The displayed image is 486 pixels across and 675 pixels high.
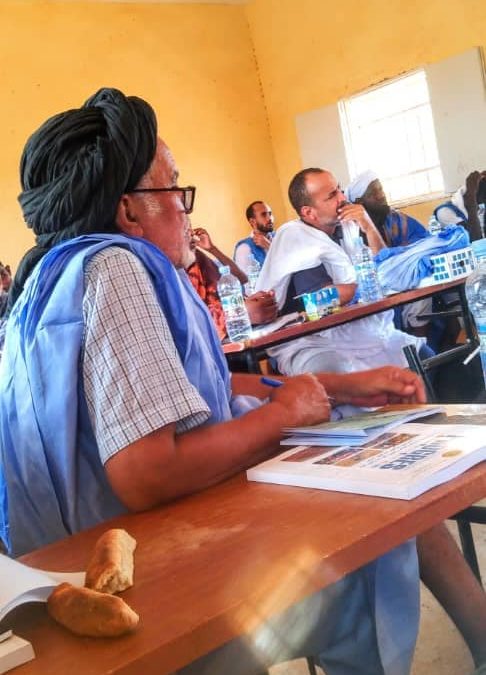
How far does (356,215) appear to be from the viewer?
3875mm

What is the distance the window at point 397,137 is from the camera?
5844mm

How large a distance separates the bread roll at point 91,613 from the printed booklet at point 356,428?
1.40ft

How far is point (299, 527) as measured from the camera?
2.25 ft

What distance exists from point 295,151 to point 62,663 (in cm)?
692

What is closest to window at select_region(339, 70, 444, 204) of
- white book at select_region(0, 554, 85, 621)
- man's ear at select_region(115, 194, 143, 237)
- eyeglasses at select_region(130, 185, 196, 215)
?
eyeglasses at select_region(130, 185, 196, 215)

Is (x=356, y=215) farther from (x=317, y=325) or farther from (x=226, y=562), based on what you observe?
(x=226, y=562)

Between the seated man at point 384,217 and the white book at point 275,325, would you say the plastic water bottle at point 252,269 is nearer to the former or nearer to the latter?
the seated man at point 384,217

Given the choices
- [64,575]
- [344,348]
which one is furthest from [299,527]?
[344,348]

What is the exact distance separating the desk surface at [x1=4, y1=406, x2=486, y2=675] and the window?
5.44m

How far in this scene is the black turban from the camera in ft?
3.75

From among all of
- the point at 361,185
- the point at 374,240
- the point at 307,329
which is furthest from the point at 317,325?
the point at 361,185

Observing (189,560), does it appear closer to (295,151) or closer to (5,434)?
(5,434)

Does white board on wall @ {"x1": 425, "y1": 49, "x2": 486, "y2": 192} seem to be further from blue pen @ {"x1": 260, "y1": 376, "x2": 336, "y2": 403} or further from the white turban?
blue pen @ {"x1": 260, "y1": 376, "x2": 336, "y2": 403}

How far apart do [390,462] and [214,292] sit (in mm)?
2885
